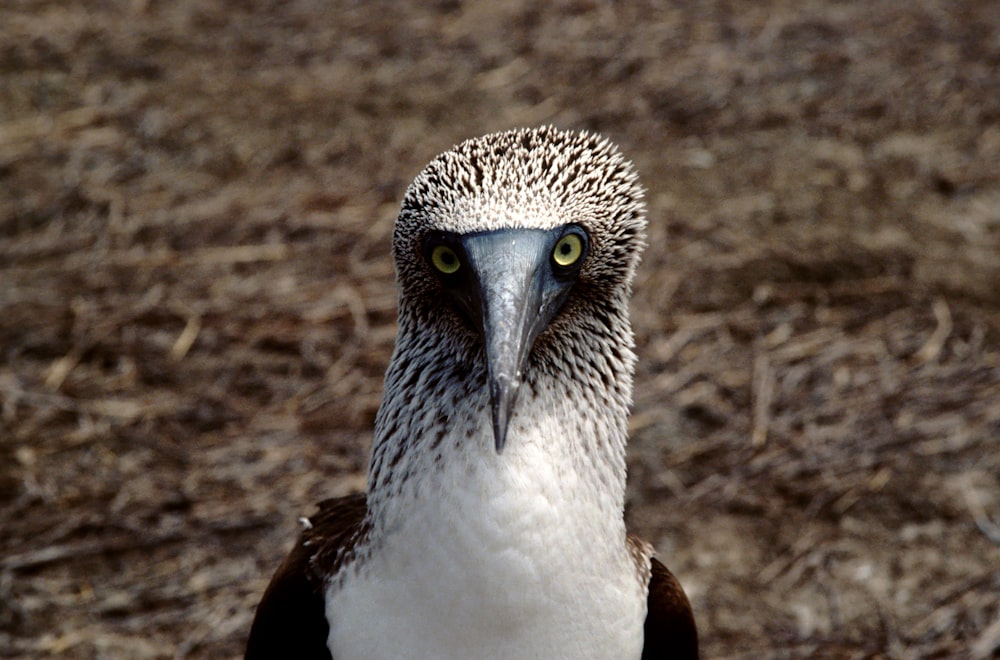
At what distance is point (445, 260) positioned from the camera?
2572mm

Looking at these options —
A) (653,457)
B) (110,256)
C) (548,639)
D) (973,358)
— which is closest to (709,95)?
(973,358)

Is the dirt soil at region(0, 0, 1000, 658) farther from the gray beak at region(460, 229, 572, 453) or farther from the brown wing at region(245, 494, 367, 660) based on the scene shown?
the gray beak at region(460, 229, 572, 453)

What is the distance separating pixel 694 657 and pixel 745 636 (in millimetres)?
1361

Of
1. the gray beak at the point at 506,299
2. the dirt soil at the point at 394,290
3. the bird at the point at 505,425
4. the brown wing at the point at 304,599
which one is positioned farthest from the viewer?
the dirt soil at the point at 394,290

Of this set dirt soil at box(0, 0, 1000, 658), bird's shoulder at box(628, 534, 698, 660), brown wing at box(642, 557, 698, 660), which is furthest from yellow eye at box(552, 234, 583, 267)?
dirt soil at box(0, 0, 1000, 658)

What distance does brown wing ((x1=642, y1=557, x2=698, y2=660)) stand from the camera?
2.98 meters

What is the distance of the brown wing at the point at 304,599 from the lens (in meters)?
2.88

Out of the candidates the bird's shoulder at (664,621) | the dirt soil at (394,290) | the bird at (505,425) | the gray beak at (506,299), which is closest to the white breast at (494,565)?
the bird at (505,425)

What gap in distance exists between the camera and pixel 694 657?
310cm

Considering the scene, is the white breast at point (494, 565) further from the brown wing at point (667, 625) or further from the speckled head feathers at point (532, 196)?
the speckled head feathers at point (532, 196)

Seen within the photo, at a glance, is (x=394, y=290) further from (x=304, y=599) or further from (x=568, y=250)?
(x=568, y=250)

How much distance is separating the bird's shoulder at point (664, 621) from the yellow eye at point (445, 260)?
0.89 meters

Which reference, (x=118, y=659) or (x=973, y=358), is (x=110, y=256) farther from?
(x=973, y=358)

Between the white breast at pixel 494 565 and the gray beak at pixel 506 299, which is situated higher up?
the gray beak at pixel 506 299
